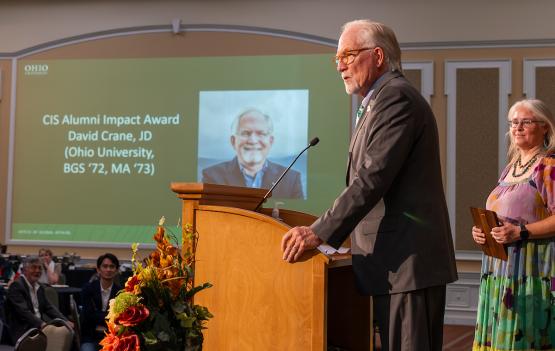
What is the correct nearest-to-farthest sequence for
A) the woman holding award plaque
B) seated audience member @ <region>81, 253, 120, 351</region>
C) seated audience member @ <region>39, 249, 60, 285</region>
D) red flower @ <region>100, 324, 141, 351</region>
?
red flower @ <region>100, 324, 141, 351</region>, the woman holding award plaque, seated audience member @ <region>81, 253, 120, 351</region>, seated audience member @ <region>39, 249, 60, 285</region>

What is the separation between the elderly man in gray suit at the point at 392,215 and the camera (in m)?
1.97

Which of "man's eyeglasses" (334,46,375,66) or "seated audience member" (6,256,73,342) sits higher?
"man's eyeglasses" (334,46,375,66)

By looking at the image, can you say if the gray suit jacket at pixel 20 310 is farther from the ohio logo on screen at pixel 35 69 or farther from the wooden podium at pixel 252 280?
the ohio logo on screen at pixel 35 69

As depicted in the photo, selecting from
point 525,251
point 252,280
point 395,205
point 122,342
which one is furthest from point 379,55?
point 525,251

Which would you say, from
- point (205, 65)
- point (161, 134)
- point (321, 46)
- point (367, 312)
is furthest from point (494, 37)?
point (367, 312)

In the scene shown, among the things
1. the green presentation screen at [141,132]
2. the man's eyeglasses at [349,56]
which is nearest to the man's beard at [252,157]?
the green presentation screen at [141,132]

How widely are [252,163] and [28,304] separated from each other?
411 cm

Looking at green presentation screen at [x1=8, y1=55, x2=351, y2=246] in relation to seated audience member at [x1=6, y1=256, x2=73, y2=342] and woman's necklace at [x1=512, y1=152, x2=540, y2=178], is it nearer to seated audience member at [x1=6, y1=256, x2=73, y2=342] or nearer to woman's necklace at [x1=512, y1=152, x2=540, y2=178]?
seated audience member at [x1=6, y1=256, x2=73, y2=342]

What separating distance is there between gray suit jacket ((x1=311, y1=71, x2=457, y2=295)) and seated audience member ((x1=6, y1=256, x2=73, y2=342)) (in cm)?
409

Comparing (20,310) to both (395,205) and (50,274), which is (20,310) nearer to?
(50,274)

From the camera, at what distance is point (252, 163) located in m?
9.55

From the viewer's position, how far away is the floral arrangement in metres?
1.87

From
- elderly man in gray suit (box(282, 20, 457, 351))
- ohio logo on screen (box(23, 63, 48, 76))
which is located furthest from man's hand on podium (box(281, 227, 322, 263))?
ohio logo on screen (box(23, 63, 48, 76))

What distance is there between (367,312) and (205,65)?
25.0 feet
